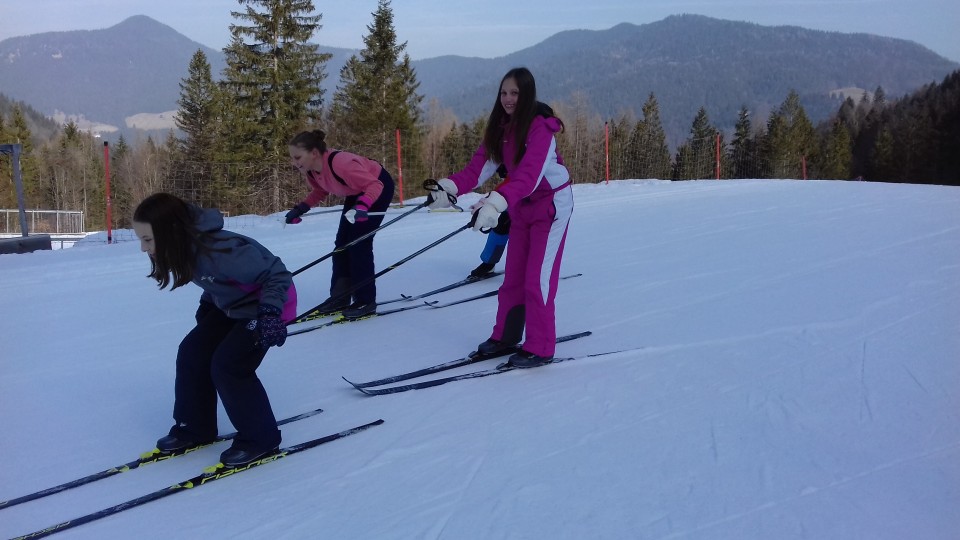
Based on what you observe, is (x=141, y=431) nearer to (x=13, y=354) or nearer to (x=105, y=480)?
(x=105, y=480)

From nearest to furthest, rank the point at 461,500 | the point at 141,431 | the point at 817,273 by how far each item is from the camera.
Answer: the point at 461,500, the point at 141,431, the point at 817,273

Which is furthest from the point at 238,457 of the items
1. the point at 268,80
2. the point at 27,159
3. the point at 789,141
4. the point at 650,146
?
the point at 789,141

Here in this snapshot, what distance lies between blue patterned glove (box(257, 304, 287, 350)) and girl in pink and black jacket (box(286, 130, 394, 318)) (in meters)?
1.89

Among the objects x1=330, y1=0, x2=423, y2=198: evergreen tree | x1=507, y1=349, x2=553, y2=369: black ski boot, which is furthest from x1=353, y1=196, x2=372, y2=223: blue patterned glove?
x1=330, y1=0, x2=423, y2=198: evergreen tree

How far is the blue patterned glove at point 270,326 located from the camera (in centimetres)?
259

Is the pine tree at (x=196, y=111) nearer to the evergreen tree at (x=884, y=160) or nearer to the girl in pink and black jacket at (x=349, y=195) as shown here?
the girl in pink and black jacket at (x=349, y=195)

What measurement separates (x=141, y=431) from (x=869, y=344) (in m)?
3.74

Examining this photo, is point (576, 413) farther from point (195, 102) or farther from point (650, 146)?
point (195, 102)

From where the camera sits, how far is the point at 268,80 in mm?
28172

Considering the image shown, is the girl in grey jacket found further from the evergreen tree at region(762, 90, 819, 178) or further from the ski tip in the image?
the evergreen tree at region(762, 90, 819, 178)

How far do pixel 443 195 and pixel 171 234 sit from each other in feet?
6.39

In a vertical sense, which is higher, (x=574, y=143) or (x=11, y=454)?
(x=574, y=143)

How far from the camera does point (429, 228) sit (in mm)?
9242

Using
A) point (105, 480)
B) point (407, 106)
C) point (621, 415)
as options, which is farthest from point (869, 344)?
point (407, 106)
